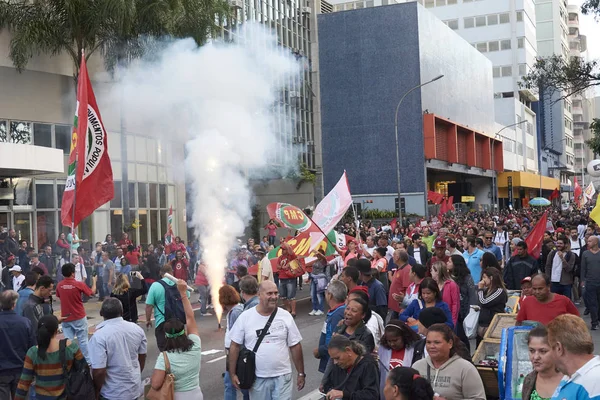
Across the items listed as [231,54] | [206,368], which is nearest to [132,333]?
[206,368]

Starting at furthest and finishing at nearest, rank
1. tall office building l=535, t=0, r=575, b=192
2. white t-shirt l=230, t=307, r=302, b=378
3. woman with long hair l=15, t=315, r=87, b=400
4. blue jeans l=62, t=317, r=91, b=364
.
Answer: tall office building l=535, t=0, r=575, b=192, blue jeans l=62, t=317, r=91, b=364, white t-shirt l=230, t=307, r=302, b=378, woman with long hair l=15, t=315, r=87, b=400

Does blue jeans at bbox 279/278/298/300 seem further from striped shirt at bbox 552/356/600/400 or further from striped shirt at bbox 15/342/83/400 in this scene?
striped shirt at bbox 552/356/600/400

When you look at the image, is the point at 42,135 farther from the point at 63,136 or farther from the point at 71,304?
the point at 71,304

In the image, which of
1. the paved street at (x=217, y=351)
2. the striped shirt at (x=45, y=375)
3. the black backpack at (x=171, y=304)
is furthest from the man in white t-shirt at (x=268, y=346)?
the black backpack at (x=171, y=304)

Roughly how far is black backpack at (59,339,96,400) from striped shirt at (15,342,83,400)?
3 cm

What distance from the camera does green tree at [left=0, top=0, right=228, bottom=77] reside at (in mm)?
20562

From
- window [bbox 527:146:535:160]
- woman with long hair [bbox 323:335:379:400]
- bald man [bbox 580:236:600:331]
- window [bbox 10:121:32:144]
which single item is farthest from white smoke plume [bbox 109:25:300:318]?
window [bbox 527:146:535:160]

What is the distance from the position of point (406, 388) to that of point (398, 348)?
128 cm

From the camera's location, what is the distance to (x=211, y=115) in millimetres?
18531

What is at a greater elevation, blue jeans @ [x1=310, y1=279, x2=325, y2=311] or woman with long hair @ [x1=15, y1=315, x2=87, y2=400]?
woman with long hair @ [x1=15, y1=315, x2=87, y2=400]

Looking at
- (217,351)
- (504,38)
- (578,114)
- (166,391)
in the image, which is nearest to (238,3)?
(217,351)

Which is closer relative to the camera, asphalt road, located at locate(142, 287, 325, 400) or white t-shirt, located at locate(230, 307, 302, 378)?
white t-shirt, located at locate(230, 307, 302, 378)

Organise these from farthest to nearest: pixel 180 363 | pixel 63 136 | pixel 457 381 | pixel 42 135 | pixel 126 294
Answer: pixel 63 136 → pixel 42 135 → pixel 126 294 → pixel 180 363 → pixel 457 381

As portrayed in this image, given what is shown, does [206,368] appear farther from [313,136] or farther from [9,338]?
[313,136]
